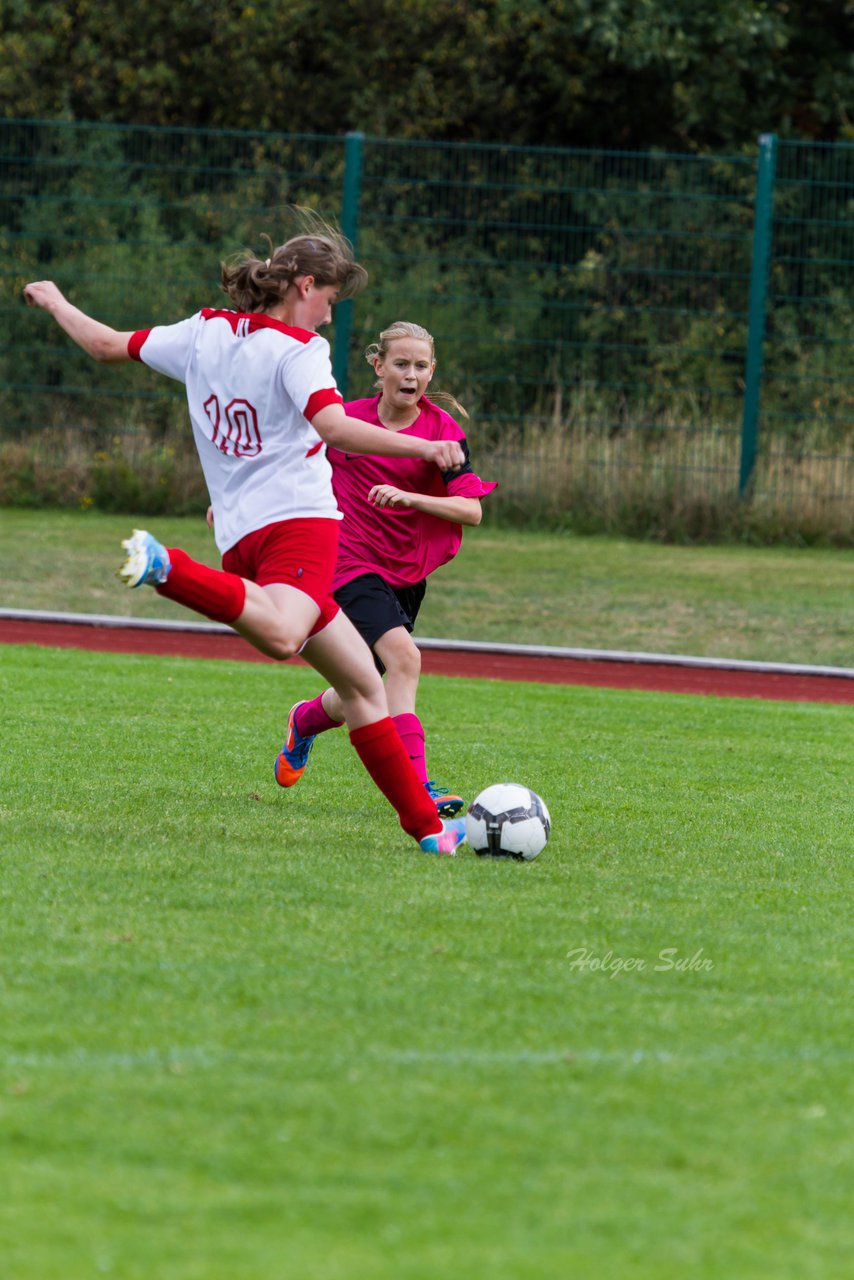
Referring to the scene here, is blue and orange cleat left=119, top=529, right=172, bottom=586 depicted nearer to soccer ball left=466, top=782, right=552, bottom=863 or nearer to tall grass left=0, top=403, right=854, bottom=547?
soccer ball left=466, top=782, right=552, bottom=863

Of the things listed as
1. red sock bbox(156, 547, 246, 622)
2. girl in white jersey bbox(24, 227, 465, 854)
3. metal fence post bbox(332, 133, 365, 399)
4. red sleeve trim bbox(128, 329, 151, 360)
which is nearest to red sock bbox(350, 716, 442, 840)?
girl in white jersey bbox(24, 227, 465, 854)

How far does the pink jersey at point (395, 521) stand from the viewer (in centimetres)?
657

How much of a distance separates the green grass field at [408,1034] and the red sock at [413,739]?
0.72 ft

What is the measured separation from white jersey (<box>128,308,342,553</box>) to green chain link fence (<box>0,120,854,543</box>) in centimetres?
A: 1026

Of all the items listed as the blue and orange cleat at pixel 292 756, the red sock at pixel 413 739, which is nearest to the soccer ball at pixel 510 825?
the red sock at pixel 413 739

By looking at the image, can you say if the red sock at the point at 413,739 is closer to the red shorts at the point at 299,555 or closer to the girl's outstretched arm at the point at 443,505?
the girl's outstretched arm at the point at 443,505

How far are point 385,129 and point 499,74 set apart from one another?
5.44 feet

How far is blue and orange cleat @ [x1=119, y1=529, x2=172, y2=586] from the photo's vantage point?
4.78 meters

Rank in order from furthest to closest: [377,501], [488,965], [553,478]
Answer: [553,478] < [377,501] < [488,965]

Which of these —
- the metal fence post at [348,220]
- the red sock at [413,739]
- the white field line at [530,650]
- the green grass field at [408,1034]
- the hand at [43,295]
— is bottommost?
the white field line at [530,650]

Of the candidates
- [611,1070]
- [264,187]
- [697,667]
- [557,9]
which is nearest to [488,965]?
[611,1070]

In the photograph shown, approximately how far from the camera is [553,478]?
1589cm

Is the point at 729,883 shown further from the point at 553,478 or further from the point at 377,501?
the point at 553,478

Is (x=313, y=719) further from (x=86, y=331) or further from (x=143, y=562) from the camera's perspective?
(x=143, y=562)
